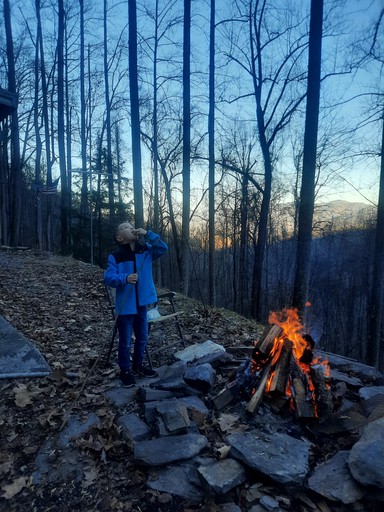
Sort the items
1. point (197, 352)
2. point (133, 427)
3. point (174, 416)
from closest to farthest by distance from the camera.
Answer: point (174, 416)
point (133, 427)
point (197, 352)

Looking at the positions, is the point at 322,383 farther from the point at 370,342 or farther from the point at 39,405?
the point at 370,342

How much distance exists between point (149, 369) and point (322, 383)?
209cm

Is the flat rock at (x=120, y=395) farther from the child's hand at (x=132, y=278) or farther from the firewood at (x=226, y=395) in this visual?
the child's hand at (x=132, y=278)

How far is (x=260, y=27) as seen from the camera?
495 inches

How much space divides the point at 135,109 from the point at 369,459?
10.1 m

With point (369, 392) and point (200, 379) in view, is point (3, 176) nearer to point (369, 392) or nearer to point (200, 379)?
point (200, 379)

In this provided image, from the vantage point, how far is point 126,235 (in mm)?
4195

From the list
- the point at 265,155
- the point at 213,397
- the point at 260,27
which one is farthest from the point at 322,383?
the point at 260,27

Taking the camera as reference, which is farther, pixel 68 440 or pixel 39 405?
pixel 39 405

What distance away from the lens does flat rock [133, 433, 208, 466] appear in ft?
9.03

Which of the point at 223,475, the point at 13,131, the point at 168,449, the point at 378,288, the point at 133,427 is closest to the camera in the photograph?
the point at 223,475

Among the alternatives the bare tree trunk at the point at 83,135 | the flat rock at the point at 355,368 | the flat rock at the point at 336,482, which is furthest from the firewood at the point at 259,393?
the bare tree trunk at the point at 83,135

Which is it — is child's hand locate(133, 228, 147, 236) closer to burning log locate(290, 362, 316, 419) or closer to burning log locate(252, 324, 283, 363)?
burning log locate(252, 324, 283, 363)

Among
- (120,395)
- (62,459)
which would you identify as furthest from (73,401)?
(62,459)
